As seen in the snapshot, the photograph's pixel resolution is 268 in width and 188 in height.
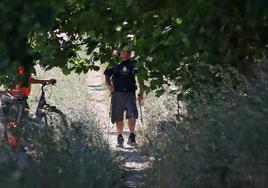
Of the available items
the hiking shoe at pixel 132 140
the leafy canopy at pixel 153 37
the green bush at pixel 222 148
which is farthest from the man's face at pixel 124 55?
the green bush at pixel 222 148

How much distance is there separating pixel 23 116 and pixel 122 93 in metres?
3.88

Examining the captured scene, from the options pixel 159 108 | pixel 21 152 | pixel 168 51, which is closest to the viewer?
pixel 21 152

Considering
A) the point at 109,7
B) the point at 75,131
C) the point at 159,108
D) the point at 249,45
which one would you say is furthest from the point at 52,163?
the point at 159,108

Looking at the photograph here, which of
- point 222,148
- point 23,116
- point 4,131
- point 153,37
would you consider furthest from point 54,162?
point 23,116

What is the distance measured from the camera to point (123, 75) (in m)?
11.7

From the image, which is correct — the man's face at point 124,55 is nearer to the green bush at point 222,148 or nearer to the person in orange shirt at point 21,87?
the person in orange shirt at point 21,87

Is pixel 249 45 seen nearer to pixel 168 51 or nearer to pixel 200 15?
pixel 168 51

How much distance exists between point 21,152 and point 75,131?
0.96 metres

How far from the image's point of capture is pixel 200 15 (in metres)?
6.16

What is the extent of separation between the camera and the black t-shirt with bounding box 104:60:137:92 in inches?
462

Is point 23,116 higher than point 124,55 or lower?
lower

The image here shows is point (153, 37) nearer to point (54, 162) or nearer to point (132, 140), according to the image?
point (54, 162)

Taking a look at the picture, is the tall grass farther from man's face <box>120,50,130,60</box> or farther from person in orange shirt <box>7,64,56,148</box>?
man's face <box>120,50,130,60</box>

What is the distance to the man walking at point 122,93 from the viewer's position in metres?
11.8
